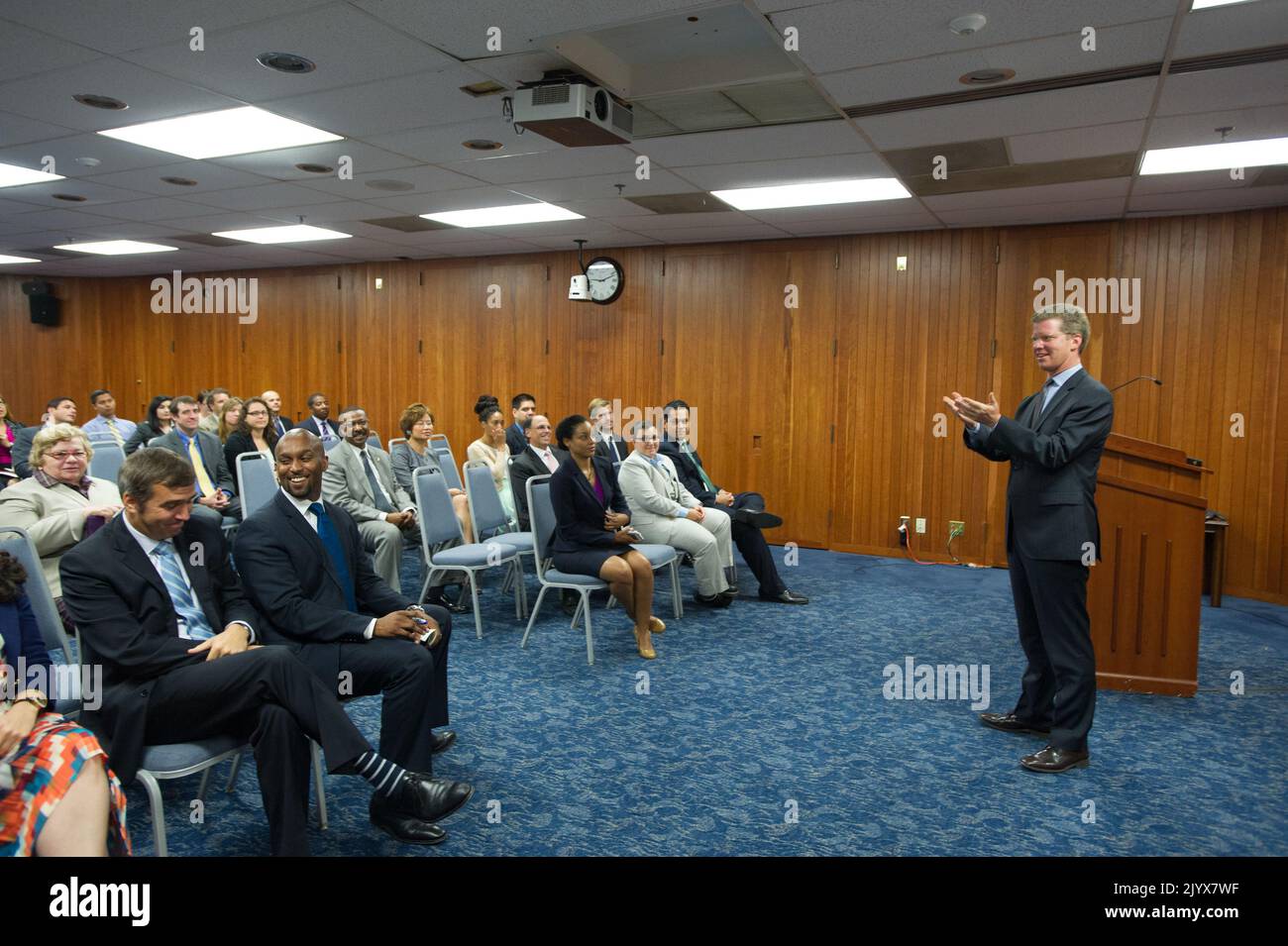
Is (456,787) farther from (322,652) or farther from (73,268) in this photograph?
(73,268)

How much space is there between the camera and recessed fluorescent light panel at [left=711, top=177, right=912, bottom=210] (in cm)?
607

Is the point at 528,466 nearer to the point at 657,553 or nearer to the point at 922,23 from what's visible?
the point at 657,553

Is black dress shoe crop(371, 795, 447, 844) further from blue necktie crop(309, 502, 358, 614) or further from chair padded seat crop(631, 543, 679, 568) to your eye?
chair padded seat crop(631, 543, 679, 568)

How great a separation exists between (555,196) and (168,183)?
276cm

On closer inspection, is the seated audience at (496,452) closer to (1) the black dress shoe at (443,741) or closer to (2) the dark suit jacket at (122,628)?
(1) the black dress shoe at (443,741)

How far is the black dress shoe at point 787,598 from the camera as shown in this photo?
5.96 m

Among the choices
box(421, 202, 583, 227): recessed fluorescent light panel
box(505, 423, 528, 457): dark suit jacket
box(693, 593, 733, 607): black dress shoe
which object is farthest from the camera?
box(421, 202, 583, 227): recessed fluorescent light panel

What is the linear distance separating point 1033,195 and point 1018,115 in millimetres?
1909

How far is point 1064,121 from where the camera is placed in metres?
4.56

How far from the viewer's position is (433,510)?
16.8 ft

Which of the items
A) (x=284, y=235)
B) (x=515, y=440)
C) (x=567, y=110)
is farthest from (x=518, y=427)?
(x=567, y=110)

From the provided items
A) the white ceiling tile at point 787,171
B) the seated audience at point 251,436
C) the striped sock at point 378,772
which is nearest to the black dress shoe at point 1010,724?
the striped sock at point 378,772

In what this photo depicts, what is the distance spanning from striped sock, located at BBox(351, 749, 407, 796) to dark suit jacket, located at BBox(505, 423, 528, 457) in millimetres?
4252

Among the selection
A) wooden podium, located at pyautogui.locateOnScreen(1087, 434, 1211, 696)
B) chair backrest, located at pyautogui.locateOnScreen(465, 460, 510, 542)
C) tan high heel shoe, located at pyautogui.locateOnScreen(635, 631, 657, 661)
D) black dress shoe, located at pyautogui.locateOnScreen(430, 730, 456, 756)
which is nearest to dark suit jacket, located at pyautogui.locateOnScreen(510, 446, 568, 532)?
chair backrest, located at pyautogui.locateOnScreen(465, 460, 510, 542)
